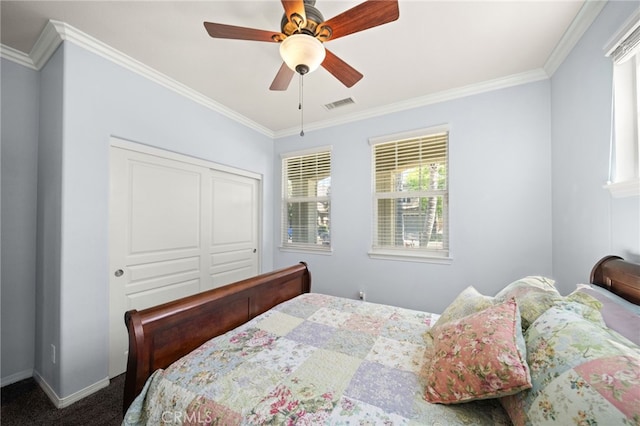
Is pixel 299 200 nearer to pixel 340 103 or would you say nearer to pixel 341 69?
pixel 340 103

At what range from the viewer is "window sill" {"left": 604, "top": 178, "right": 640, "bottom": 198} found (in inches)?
48.0

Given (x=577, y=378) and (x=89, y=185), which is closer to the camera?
(x=577, y=378)

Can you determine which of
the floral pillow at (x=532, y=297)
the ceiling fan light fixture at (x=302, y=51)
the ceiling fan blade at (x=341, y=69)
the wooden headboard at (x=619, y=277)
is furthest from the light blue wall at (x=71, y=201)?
the wooden headboard at (x=619, y=277)

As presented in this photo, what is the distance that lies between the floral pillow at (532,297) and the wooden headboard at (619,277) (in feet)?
0.83

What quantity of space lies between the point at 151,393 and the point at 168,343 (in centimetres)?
23

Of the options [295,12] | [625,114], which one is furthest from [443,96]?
[295,12]

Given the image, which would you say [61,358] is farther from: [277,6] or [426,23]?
[426,23]

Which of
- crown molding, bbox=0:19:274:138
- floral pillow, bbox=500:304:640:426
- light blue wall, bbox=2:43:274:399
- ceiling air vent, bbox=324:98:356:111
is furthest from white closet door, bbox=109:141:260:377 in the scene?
floral pillow, bbox=500:304:640:426

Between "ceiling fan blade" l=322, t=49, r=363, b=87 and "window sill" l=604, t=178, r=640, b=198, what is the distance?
159 centimetres

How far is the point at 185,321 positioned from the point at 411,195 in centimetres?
256

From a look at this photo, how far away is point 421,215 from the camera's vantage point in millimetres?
2883

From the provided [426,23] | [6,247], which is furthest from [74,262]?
[426,23]

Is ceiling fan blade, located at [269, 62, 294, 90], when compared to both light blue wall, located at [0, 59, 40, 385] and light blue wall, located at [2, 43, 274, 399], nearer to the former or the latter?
light blue wall, located at [2, 43, 274, 399]

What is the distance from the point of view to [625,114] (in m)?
1.38
